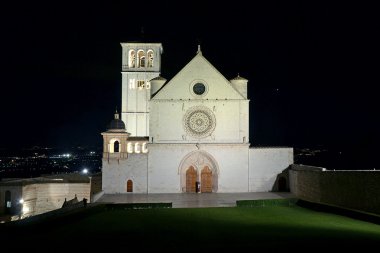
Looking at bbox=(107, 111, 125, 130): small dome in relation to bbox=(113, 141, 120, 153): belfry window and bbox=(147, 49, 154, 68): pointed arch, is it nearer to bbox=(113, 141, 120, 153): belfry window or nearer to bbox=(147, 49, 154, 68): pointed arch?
bbox=(113, 141, 120, 153): belfry window

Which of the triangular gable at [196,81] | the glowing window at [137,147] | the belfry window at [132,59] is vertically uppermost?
the belfry window at [132,59]

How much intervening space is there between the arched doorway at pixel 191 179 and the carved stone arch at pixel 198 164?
0.28m

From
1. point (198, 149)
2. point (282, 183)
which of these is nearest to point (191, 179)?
point (198, 149)

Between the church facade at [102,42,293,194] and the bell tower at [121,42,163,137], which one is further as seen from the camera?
the bell tower at [121,42,163,137]

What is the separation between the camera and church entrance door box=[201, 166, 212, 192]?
39.8 m

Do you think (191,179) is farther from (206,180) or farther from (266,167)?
(266,167)

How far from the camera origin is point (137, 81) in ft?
155

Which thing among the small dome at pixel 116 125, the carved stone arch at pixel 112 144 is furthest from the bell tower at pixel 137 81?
the carved stone arch at pixel 112 144

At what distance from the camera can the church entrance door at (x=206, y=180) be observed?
39781 mm

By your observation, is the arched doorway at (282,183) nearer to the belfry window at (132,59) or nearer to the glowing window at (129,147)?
the glowing window at (129,147)

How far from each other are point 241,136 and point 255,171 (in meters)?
3.13

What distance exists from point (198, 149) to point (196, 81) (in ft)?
18.5

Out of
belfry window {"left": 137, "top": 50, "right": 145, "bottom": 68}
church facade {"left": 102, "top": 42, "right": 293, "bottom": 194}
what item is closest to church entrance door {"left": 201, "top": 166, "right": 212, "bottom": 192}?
church facade {"left": 102, "top": 42, "right": 293, "bottom": 194}

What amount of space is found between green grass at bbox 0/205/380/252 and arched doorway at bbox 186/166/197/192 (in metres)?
12.1
